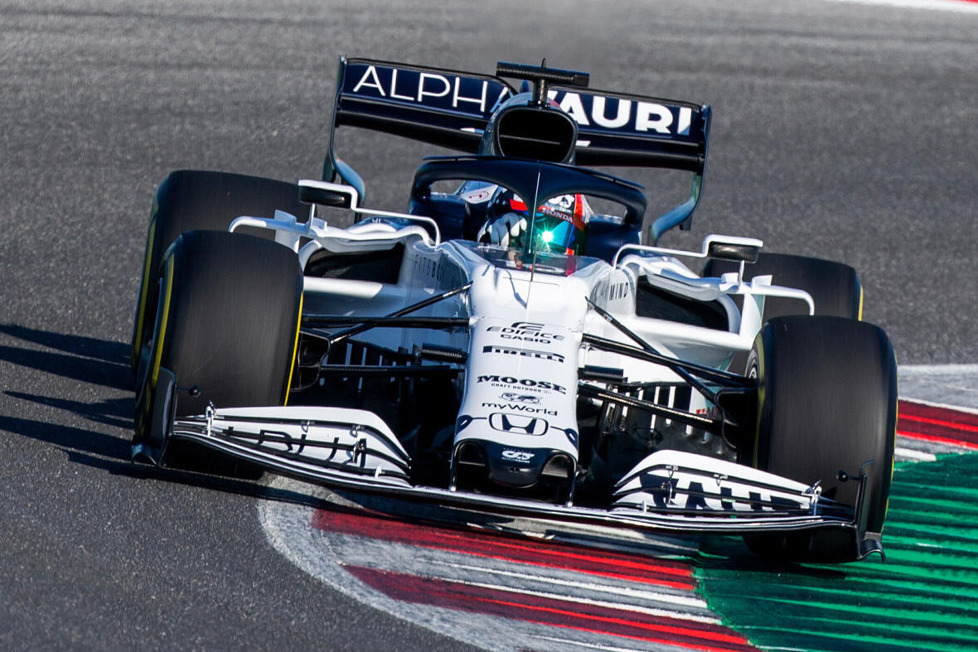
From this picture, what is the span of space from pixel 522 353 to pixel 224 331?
1.01 metres

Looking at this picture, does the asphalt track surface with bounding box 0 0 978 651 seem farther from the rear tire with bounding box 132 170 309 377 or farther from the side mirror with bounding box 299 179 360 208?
the side mirror with bounding box 299 179 360 208

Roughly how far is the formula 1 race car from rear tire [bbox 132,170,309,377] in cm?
1

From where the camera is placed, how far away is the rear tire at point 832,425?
5.59 metres

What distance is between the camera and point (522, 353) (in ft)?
18.8

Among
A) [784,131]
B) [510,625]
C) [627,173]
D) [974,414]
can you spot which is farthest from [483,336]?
[784,131]

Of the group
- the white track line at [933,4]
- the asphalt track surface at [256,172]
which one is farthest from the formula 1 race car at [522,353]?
the white track line at [933,4]

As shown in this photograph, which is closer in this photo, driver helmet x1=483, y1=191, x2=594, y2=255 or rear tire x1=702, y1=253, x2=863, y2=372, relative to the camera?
driver helmet x1=483, y1=191, x2=594, y2=255

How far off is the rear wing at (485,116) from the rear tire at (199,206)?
18.6 inches

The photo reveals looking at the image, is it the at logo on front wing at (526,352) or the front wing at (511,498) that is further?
the at logo on front wing at (526,352)

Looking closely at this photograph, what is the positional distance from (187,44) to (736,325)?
936 centimetres

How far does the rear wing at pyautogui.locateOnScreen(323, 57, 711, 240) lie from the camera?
7879 mm

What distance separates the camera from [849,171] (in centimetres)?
1347

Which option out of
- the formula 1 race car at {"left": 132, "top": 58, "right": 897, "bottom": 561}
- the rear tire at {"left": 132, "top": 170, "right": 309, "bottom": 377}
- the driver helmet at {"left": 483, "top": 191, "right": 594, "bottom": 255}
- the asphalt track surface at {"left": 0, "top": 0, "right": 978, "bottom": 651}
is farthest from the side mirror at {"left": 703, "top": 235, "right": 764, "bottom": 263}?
the rear tire at {"left": 132, "top": 170, "right": 309, "bottom": 377}

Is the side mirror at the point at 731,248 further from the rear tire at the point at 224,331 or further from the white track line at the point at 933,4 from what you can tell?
the white track line at the point at 933,4
